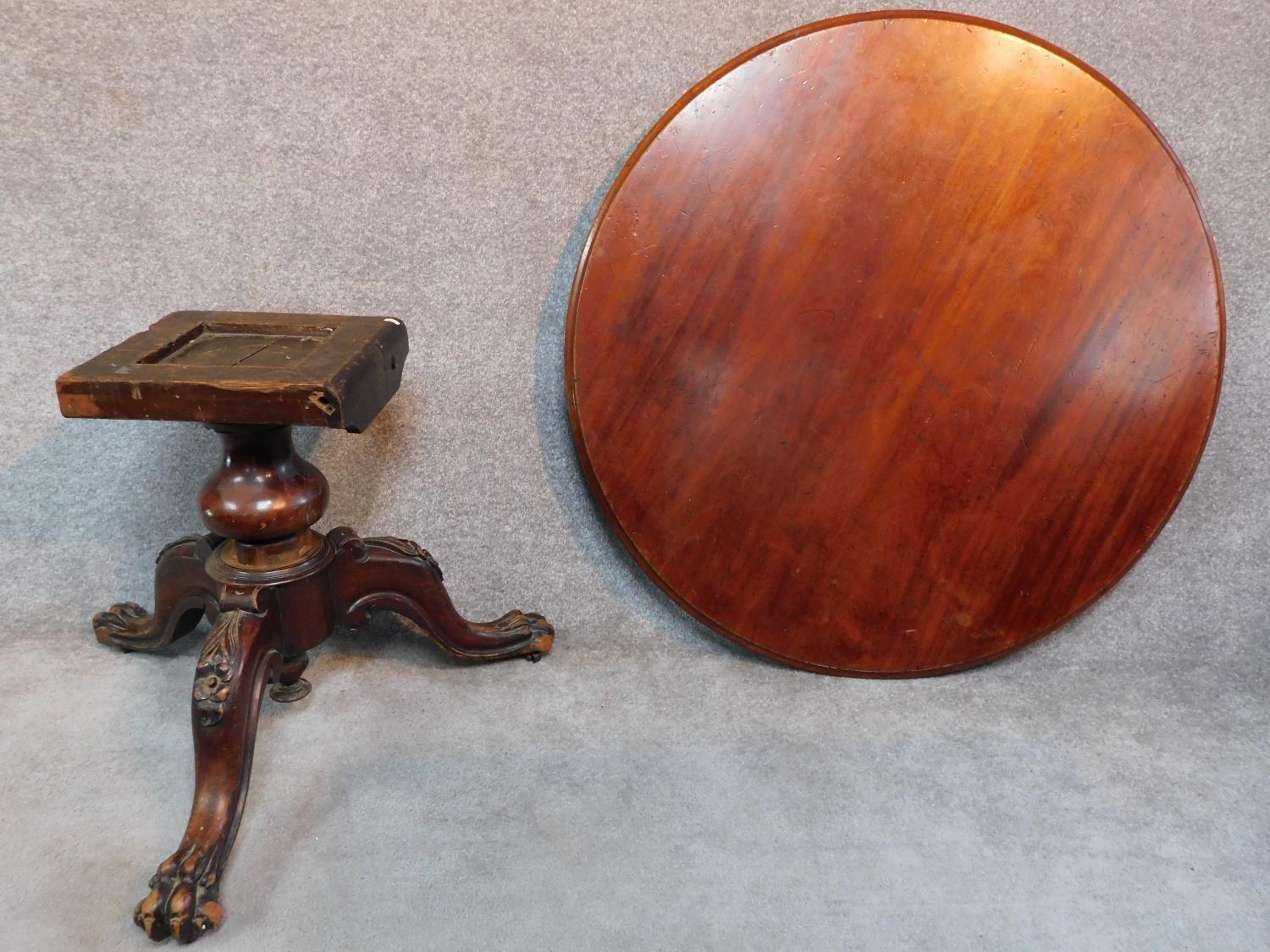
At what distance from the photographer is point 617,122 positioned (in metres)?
1.50

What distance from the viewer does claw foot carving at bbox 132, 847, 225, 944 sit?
1.06 metres

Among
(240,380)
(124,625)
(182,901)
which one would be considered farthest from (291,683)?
(240,380)

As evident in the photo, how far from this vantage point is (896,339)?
142 cm

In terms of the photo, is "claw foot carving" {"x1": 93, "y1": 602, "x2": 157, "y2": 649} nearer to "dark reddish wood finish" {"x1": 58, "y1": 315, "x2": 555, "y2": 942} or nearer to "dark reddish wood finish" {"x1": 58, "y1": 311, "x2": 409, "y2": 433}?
"dark reddish wood finish" {"x1": 58, "y1": 315, "x2": 555, "y2": 942}

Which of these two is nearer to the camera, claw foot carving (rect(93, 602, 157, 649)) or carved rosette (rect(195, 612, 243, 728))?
carved rosette (rect(195, 612, 243, 728))

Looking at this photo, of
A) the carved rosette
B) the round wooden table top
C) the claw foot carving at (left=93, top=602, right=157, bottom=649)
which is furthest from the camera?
the claw foot carving at (left=93, top=602, right=157, bottom=649)

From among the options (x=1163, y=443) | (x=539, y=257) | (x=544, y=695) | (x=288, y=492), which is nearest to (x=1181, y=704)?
(x=1163, y=443)

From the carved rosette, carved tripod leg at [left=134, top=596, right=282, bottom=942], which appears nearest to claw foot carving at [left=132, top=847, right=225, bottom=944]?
carved tripod leg at [left=134, top=596, right=282, bottom=942]

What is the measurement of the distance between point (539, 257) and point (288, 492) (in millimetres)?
562

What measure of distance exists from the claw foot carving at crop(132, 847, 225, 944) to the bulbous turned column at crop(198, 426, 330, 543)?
414mm

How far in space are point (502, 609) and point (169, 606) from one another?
21.1 inches

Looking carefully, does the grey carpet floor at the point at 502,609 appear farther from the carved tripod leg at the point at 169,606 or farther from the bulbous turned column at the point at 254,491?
the bulbous turned column at the point at 254,491

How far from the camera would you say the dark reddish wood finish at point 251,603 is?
1111 millimetres

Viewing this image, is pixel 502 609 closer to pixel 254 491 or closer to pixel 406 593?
pixel 406 593
